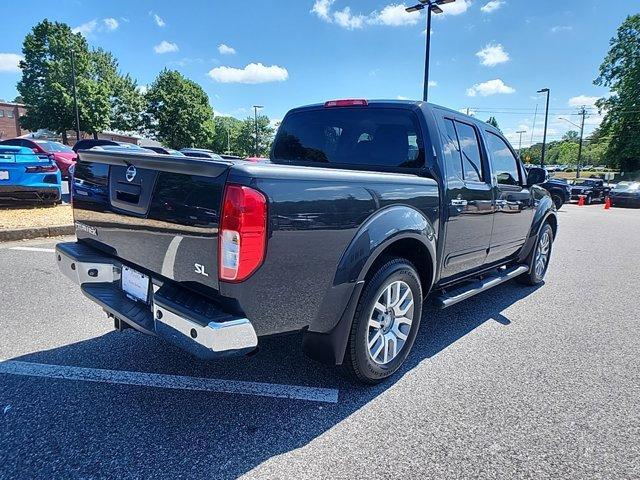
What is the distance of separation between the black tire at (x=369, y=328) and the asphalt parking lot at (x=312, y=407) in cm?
13

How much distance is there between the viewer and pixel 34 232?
7039mm

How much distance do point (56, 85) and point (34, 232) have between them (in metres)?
37.9

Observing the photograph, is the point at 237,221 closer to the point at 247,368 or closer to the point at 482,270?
the point at 247,368

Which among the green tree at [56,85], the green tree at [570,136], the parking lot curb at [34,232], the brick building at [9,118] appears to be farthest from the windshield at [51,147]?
the green tree at [570,136]

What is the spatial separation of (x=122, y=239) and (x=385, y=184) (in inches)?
66.7

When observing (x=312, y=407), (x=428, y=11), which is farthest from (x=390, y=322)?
(x=428, y=11)

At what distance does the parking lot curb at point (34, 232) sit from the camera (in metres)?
6.74

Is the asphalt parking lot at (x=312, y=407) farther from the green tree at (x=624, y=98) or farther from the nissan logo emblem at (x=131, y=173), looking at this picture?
the green tree at (x=624, y=98)

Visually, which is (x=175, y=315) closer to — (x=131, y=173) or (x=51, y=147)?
(x=131, y=173)

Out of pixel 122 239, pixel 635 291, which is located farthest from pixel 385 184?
pixel 635 291

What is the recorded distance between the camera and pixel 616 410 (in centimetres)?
266

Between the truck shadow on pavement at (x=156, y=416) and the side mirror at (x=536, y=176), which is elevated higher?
the side mirror at (x=536, y=176)

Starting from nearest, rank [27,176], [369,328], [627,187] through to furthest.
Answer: [369,328], [27,176], [627,187]

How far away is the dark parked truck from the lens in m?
2.01
